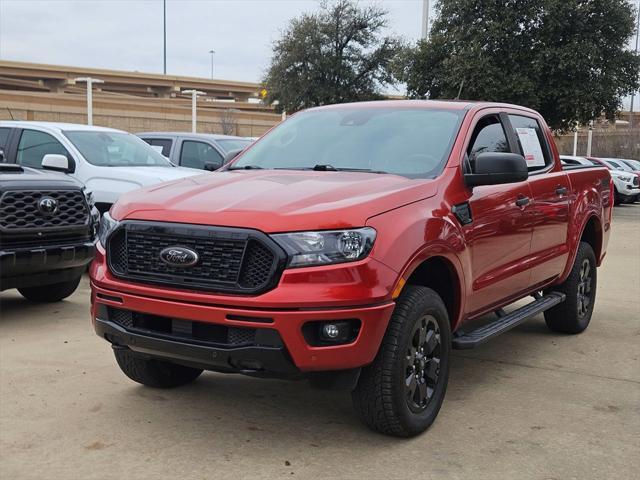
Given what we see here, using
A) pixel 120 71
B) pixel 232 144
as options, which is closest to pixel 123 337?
pixel 232 144

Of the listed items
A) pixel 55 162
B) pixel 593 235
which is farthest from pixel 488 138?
pixel 55 162

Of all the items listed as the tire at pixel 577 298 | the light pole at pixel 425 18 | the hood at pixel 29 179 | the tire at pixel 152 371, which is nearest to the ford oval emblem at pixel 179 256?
the tire at pixel 152 371

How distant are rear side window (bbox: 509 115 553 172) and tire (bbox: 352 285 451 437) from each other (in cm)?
200

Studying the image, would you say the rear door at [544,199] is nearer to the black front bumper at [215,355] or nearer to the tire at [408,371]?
the tire at [408,371]

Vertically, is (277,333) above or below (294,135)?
below

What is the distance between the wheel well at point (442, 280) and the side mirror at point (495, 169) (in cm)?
55

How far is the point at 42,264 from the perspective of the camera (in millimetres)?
6258

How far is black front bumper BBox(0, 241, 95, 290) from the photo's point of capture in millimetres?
6027

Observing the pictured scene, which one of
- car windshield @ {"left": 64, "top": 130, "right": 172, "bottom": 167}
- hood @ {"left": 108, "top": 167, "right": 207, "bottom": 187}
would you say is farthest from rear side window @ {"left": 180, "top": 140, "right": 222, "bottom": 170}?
hood @ {"left": 108, "top": 167, "right": 207, "bottom": 187}

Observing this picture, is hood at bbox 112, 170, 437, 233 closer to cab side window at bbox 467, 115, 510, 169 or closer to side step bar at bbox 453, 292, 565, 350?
cab side window at bbox 467, 115, 510, 169

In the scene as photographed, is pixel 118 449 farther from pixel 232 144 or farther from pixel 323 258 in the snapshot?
pixel 232 144

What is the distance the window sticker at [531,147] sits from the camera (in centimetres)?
556

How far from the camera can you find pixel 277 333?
339 cm

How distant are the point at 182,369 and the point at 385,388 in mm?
1599
